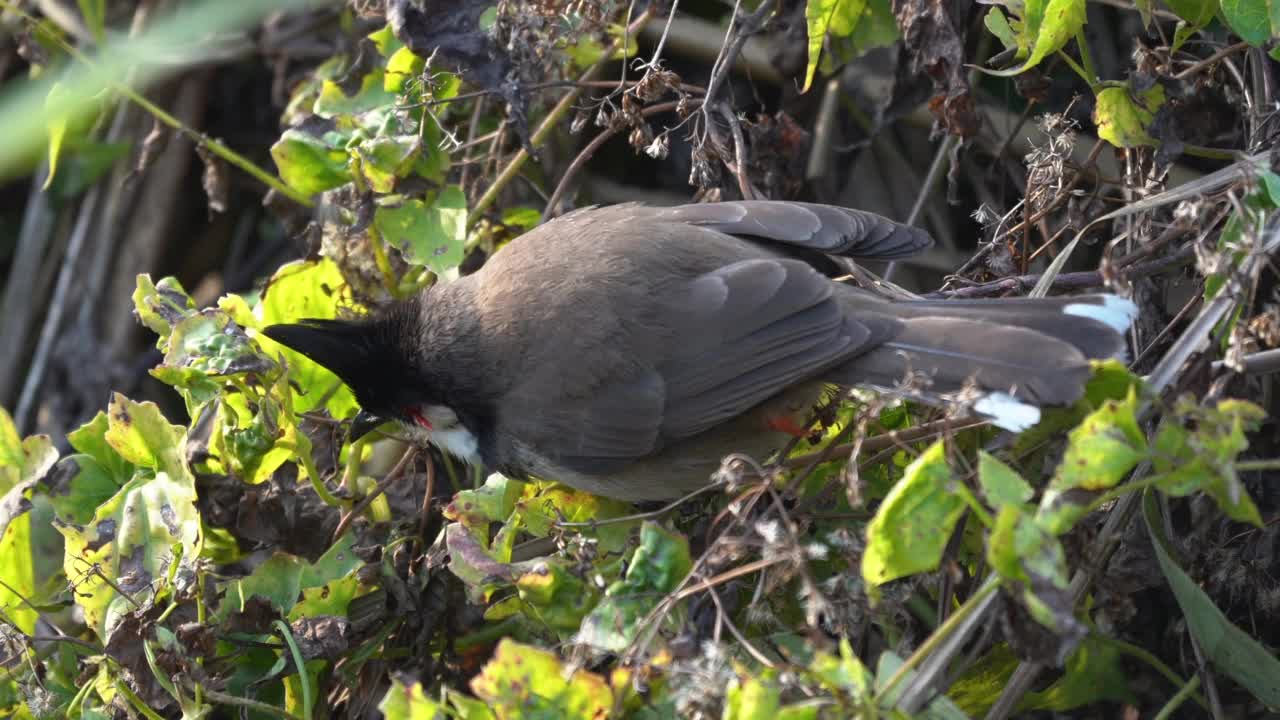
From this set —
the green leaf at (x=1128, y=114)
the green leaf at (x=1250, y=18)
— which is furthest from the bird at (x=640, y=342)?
the green leaf at (x=1250, y=18)

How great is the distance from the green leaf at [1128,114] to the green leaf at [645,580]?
52.8 inches

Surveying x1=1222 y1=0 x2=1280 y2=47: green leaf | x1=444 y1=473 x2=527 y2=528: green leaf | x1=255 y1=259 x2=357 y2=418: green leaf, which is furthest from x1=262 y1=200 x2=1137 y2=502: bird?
x1=1222 y1=0 x2=1280 y2=47: green leaf

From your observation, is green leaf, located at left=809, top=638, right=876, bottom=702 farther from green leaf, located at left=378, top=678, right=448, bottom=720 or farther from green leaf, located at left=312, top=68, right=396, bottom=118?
green leaf, located at left=312, top=68, right=396, bottom=118

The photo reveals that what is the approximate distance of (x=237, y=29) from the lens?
4.98 m

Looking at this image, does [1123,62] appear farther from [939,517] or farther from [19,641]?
[19,641]

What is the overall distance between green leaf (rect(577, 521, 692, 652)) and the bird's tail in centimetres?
49

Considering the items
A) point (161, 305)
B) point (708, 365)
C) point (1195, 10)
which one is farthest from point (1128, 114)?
point (161, 305)

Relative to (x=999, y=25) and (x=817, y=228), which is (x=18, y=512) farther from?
(x=999, y=25)

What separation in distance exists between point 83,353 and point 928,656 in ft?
12.7

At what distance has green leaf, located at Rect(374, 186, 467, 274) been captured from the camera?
136 inches

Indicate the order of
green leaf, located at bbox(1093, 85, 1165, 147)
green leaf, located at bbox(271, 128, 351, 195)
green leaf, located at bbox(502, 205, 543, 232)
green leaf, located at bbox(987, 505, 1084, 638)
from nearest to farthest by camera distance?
green leaf, located at bbox(987, 505, 1084, 638)
green leaf, located at bbox(1093, 85, 1165, 147)
green leaf, located at bbox(271, 128, 351, 195)
green leaf, located at bbox(502, 205, 543, 232)

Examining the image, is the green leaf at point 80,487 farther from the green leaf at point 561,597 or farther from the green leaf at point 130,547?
the green leaf at point 561,597

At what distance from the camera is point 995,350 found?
105 inches

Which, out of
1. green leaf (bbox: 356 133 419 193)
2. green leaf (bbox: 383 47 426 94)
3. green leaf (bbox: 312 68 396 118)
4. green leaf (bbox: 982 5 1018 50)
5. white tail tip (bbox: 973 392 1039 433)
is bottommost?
white tail tip (bbox: 973 392 1039 433)
